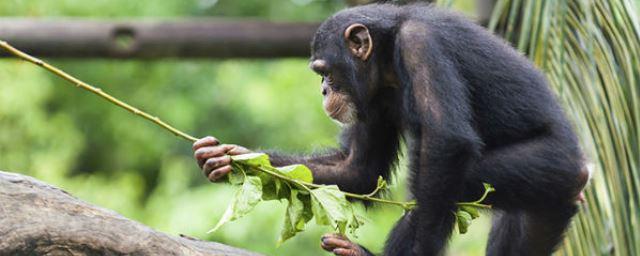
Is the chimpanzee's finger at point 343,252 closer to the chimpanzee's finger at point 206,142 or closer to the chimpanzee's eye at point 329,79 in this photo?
the chimpanzee's finger at point 206,142

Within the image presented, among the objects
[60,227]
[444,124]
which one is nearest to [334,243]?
[444,124]

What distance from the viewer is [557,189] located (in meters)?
5.20

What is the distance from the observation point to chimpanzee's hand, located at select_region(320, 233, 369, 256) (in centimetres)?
509

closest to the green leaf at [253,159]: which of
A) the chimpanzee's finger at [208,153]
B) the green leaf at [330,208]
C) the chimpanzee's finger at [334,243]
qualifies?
the chimpanzee's finger at [208,153]

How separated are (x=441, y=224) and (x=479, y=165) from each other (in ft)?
1.29

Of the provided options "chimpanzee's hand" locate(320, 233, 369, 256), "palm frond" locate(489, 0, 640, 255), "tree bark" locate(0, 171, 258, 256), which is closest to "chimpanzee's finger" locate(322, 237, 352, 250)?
"chimpanzee's hand" locate(320, 233, 369, 256)

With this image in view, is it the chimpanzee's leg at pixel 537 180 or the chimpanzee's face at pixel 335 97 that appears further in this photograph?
the chimpanzee's face at pixel 335 97

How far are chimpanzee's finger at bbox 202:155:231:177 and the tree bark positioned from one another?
0.67m

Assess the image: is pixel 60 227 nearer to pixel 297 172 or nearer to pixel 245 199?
pixel 245 199

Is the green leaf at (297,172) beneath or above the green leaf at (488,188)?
above

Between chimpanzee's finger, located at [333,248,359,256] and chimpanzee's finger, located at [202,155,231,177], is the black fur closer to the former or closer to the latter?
chimpanzee's finger, located at [333,248,359,256]

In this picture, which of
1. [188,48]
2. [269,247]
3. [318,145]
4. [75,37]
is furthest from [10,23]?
[269,247]

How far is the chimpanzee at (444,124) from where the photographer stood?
16.4 feet

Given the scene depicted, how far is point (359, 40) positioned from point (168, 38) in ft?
11.9
